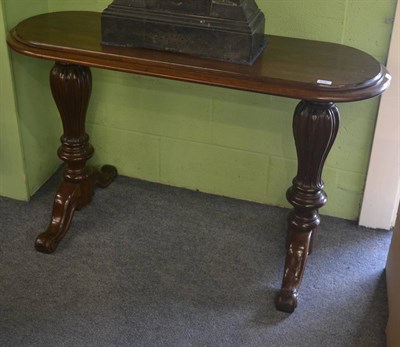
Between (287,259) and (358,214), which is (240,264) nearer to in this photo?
(287,259)

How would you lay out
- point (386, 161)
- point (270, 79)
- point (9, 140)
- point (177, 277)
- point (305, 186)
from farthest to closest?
point (9, 140)
point (386, 161)
point (177, 277)
point (305, 186)
point (270, 79)

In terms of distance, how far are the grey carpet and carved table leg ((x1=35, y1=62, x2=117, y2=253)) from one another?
6cm

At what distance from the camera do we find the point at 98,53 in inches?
67.2

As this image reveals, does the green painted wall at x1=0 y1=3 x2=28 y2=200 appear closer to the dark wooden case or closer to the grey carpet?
the grey carpet

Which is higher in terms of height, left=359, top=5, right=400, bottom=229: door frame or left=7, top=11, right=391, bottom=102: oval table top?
left=7, top=11, right=391, bottom=102: oval table top

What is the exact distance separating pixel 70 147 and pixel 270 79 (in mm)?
769

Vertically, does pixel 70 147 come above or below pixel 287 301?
above

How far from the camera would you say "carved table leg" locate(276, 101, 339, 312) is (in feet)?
5.55

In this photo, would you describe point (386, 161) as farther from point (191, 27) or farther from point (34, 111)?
point (34, 111)

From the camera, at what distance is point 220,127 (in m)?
2.21

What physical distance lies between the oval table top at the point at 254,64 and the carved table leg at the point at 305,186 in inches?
4.1

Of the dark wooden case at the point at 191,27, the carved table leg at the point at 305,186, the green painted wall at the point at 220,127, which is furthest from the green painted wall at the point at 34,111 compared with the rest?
the carved table leg at the point at 305,186

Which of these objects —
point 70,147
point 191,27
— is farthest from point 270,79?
point 70,147

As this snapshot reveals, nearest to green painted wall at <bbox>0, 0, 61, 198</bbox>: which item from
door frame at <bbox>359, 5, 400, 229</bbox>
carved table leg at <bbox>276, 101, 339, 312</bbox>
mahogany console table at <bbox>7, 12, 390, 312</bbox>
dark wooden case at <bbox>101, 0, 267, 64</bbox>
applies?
mahogany console table at <bbox>7, 12, 390, 312</bbox>
